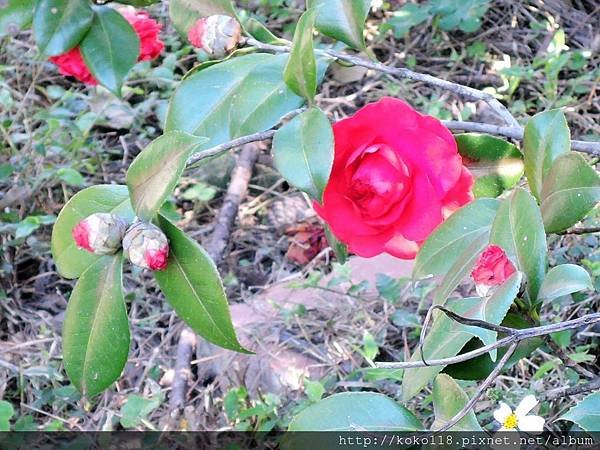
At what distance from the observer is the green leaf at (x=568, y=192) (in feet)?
2.52

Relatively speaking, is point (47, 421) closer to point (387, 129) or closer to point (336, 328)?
point (336, 328)

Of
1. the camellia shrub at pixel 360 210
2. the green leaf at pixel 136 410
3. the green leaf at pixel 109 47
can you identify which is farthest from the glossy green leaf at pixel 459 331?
the green leaf at pixel 136 410

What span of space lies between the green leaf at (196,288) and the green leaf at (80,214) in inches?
2.5

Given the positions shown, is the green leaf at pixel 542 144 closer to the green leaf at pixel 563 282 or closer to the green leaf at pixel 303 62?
the green leaf at pixel 563 282

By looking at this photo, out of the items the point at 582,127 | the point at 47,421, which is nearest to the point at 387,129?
the point at 47,421

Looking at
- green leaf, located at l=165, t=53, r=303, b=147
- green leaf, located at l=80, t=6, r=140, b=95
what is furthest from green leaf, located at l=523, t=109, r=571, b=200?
green leaf, located at l=80, t=6, r=140, b=95

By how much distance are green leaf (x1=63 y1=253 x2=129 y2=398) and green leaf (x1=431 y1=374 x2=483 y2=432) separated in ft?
1.07

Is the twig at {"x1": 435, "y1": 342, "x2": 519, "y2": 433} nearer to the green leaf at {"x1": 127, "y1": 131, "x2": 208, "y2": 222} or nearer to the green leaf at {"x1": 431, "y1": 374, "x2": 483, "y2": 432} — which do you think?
the green leaf at {"x1": 431, "y1": 374, "x2": 483, "y2": 432}

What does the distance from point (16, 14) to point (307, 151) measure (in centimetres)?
73

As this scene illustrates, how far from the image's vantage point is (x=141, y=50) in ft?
4.58

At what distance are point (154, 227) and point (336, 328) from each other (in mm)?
1052

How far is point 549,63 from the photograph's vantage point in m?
2.15

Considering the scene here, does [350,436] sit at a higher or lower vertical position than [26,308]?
higher

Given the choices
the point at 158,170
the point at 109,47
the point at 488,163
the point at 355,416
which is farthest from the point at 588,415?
the point at 109,47
